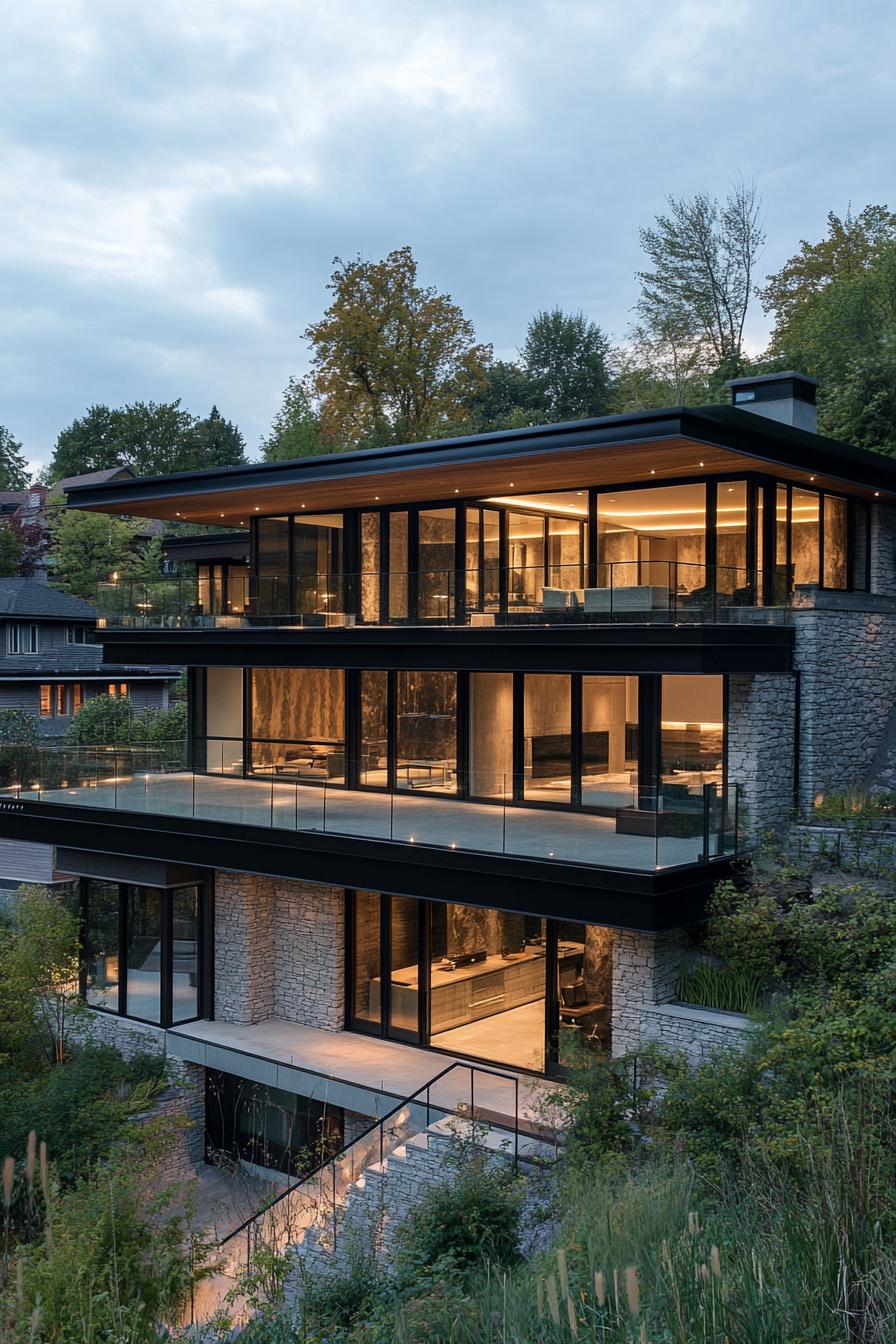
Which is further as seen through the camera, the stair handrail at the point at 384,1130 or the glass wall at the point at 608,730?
the glass wall at the point at 608,730

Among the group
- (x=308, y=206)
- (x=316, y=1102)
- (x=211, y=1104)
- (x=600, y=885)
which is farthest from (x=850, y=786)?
(x=308, y=206)

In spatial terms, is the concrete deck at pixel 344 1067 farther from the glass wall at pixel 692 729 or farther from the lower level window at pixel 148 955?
the glass wall at pixel 692 729

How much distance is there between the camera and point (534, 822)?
16.7 m

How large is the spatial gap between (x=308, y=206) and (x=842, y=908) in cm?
5706

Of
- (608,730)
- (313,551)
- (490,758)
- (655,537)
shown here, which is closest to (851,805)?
(608,730)

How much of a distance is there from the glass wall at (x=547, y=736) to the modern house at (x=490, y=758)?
53mm

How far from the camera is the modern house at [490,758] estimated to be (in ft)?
52.5

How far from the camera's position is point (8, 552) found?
175ft

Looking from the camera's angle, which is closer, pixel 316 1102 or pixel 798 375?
pixel 316 1102

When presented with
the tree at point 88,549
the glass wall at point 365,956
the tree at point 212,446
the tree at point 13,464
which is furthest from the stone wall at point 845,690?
the tree at point 13,464

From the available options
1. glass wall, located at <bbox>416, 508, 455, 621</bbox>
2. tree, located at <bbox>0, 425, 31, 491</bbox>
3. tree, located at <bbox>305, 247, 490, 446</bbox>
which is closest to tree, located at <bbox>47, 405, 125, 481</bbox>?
tree, located at <bbox>0, 425, 31, 491</bbox>

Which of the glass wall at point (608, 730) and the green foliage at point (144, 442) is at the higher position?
the green foliage at point (144, 442)

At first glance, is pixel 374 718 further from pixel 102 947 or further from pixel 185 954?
pixel 102 947

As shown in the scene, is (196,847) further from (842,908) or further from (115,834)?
(842,908)
